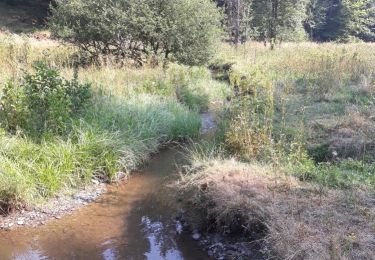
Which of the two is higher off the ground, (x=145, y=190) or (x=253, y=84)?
(x=253, y=84)

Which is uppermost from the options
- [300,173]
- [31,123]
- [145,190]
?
[31,123]

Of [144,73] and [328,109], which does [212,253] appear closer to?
[328,109]

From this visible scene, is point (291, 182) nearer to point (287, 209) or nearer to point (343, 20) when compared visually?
point (287, 209)

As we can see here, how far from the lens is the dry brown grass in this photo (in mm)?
3479

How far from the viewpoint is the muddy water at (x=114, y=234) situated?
4348mm

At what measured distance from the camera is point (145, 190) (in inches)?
233

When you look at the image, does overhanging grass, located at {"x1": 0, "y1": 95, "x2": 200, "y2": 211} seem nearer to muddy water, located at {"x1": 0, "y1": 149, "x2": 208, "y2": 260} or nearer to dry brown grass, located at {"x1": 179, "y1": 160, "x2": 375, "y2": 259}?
muddy water, located at {"x1": 0, "y1": 149, "x2": 208, "y2": 260}

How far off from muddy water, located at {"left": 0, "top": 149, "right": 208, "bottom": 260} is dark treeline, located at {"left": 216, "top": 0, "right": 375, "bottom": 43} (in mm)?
15327

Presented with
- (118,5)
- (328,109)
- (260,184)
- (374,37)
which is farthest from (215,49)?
(374,37)

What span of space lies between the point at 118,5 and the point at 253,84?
593 centimetres

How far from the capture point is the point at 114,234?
4.73 metres

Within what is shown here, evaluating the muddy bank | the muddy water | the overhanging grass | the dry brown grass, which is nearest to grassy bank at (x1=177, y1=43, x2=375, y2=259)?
the dry brown grass

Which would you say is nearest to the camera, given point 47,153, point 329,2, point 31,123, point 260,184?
point 260,184

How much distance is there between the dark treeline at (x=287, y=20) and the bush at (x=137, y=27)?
7.13 metres
